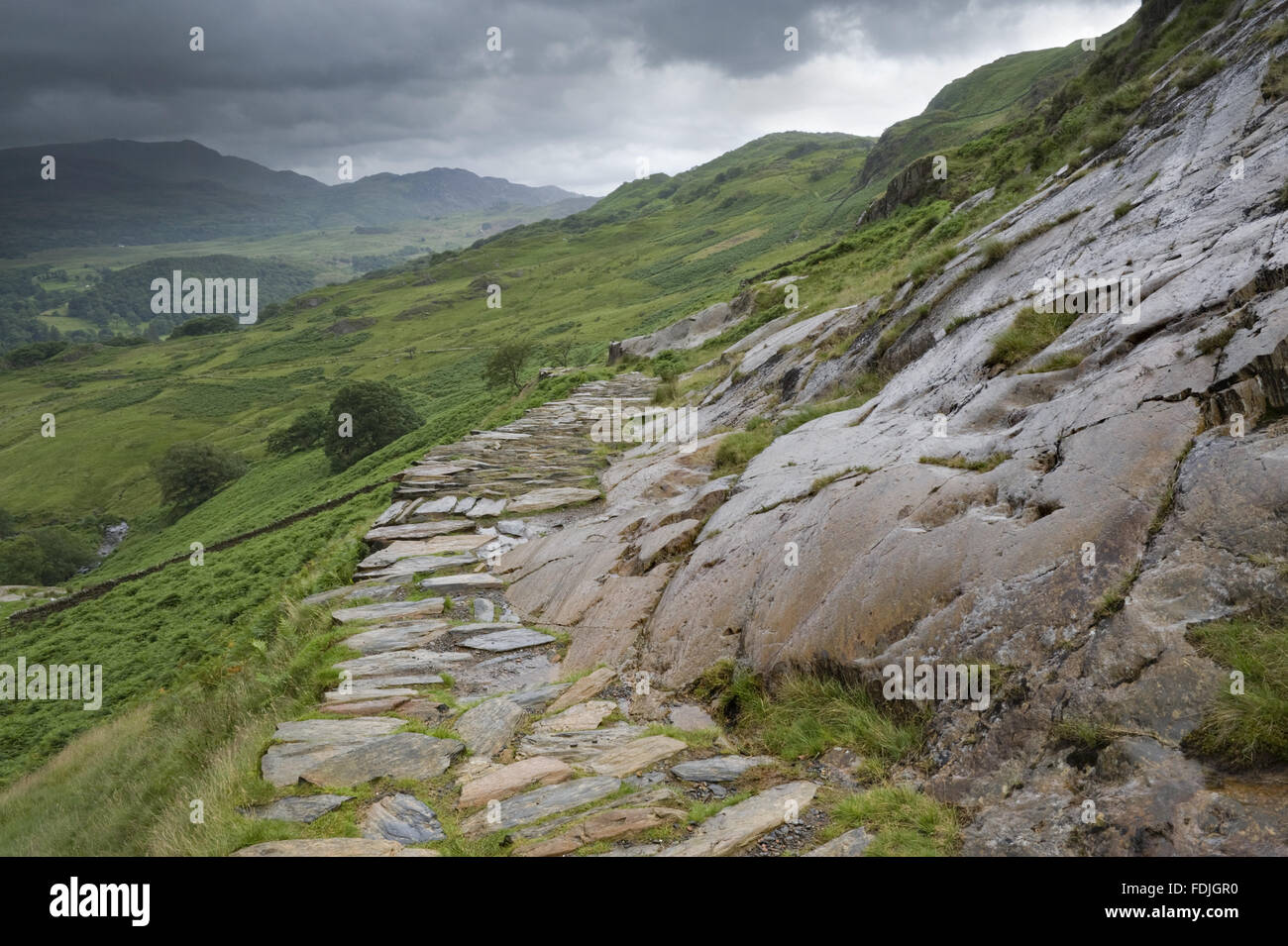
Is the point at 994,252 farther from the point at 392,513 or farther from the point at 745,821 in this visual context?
the point at 392,513

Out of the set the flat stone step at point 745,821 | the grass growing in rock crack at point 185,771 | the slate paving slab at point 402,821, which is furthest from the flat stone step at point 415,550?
the flat stone step at point 745,821

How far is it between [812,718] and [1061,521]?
3.13 meters

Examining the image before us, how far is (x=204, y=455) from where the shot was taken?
266 ft

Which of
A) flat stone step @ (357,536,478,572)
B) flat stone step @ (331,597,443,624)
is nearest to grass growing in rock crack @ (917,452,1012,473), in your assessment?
flat stone step @ (331,597,443,624)

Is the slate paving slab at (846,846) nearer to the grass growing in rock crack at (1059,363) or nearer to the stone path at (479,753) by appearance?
the stone path at (479,753)

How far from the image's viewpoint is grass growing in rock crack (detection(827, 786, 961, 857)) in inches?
180

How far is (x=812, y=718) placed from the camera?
262 inches

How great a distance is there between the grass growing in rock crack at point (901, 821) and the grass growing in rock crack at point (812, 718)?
668 mm

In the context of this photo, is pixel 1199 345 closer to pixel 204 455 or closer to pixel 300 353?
pixel 204 455

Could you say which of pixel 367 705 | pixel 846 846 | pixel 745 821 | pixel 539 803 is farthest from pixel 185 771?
pixel 846 846

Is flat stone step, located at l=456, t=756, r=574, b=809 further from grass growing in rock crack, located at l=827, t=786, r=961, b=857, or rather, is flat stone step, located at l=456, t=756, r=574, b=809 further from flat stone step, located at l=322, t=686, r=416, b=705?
grass growing in rock crack, located at l=827, t=786, r=961, b=857

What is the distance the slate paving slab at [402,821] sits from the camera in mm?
5844

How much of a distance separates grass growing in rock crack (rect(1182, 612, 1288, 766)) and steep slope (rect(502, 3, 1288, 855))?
0.08 ft
